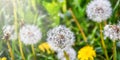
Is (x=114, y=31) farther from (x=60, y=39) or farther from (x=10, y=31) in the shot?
(x=10, y=31)

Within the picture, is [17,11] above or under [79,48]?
above

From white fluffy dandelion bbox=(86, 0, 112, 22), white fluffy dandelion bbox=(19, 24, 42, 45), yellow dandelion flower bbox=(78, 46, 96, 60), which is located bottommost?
yellow dandelion flower bbox=(78, 46, 96, 60)

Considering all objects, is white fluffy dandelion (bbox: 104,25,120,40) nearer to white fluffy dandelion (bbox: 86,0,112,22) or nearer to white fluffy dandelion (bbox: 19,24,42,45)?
white fluffy dandelion (bbox: 86,0,112,22)

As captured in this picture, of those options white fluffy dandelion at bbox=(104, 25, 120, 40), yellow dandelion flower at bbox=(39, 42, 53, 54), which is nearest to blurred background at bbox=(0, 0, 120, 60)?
yellow dandelion flower at bbox=(39, 42, 53, 54)

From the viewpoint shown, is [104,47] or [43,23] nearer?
[104,47]

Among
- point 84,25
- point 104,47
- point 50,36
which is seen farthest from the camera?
point 84,25

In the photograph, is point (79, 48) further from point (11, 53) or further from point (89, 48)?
point (11, 53)

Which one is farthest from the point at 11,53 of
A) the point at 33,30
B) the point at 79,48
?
the point at 79,48

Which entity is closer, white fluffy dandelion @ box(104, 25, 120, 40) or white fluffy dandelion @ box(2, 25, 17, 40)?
white fluffy dandelion @ box(104, 25, 120, 40)
